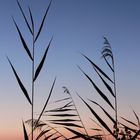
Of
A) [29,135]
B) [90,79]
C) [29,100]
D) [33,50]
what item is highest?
[33,50]

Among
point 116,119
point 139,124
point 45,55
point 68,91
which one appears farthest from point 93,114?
point 68,91

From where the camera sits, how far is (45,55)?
324 cm

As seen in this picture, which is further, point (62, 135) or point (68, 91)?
point (68, 91)

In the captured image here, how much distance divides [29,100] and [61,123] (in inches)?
31.6

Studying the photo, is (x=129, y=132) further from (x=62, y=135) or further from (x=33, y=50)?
(x=33, y=50)

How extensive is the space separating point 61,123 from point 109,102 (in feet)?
2.13

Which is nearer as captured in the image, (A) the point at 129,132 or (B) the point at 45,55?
(B) the point at 45,55

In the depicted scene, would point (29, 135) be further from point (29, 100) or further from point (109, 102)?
point (109, 102)

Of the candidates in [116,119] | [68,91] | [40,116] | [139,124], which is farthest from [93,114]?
[68,91]

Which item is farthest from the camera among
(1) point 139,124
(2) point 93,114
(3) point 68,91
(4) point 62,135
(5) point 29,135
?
→ (3) point 68,91

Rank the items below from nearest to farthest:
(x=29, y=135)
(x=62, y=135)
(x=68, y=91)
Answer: (x=29, y=135)
(x=62, y=135)
(x=68, y=91)

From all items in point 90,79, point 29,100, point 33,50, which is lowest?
point 29,100

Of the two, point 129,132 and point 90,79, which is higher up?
point 90,79

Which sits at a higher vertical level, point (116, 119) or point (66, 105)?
point (66, 105)
